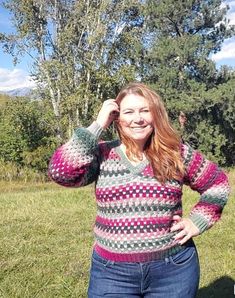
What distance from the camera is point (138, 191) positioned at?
219cm

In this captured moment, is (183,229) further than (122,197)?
Yes

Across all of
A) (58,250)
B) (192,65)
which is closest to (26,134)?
(192,65)

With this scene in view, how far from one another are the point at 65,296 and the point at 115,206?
2.34 meters

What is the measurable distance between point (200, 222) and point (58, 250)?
134 inches

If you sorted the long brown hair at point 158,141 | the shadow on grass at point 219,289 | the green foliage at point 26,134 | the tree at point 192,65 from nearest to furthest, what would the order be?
1. the long brown hair at point 158,141
2. the shadow on grass at point 219,289
3. the tree at point 192,65
4. the green foliage at point 26,134

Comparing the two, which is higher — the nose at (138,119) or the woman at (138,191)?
the nose at (138,119)

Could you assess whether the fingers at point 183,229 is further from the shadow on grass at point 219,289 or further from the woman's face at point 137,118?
the shadow on grass at point 219,289

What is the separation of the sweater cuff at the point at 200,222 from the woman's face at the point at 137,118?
1.53 ft

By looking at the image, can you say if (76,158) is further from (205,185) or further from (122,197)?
(205,185)

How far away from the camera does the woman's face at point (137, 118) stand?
90.6 inches

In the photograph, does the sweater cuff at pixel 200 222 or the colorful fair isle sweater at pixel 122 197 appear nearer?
the colorful fair isle sweater at pixel 122 197

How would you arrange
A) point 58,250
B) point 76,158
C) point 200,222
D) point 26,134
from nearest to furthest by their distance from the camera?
point 76,158 < point 200,222 < point 58,250 < point 26,134

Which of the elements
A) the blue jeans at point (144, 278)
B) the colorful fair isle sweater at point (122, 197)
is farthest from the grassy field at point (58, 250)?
the colorful fair isle sweater at point (122, 197)

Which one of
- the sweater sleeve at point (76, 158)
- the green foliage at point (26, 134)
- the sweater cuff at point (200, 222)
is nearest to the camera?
the sweater sleeve at point (76, 158)
